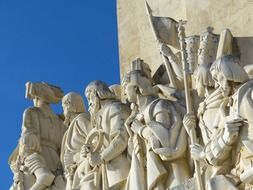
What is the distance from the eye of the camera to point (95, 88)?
1038 centimetres

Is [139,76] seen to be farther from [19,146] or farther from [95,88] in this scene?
[19,146]

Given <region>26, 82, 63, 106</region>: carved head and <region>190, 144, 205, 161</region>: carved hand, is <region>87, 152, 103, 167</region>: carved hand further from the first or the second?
<region>26, 82, 63, 106</region>: carved head

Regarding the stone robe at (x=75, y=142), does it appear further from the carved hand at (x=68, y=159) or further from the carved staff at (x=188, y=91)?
the carved staff at (x=188, y=91)

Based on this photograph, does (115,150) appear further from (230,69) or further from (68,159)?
(230,69)

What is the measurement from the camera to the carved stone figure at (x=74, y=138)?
1038cm

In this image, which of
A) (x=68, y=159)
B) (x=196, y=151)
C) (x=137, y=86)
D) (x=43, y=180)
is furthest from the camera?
(x=43, y=180)

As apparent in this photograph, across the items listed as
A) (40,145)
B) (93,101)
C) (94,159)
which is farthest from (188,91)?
(40,145)

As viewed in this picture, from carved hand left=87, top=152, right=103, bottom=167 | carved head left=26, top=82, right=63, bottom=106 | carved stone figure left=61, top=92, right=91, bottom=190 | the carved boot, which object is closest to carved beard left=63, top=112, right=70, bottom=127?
carved stone figure left=61, top=92, right=91, bottom=190

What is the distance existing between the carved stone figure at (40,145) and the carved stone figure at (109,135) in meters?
1.14

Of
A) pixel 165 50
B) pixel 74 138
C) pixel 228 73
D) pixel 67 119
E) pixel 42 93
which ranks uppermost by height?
pixel 165 50

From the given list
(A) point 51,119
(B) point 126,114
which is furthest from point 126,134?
(A) point 51,119

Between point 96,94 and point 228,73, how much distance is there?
97.6 inches

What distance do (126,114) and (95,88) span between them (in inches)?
21.1

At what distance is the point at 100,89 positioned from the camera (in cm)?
1036
